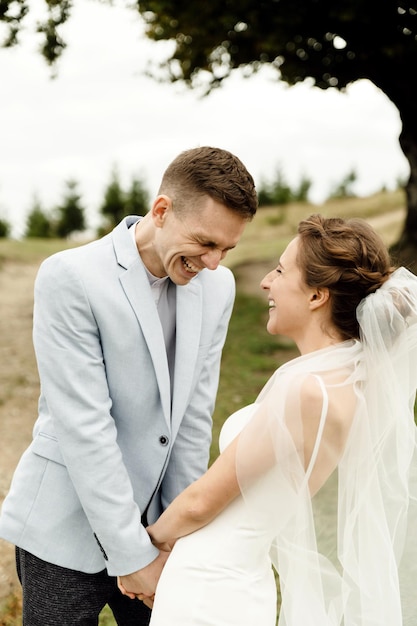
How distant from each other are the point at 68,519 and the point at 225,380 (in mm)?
6275

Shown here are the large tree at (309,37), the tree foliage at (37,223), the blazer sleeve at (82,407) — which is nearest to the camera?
the blazer sleeve at (82,407)

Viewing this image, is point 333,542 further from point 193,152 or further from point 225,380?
point 225,380

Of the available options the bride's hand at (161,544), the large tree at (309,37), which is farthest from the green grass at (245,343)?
the large tree at (309,37)

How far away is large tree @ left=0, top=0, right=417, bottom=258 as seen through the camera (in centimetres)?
944

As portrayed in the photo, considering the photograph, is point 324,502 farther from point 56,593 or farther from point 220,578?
point 56,593

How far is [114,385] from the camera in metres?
2.46

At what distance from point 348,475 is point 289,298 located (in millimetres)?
663

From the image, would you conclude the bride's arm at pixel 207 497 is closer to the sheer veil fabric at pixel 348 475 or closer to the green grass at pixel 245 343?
the sheer veil fabric at pixel 348 475

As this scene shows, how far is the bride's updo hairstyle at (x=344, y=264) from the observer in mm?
2391

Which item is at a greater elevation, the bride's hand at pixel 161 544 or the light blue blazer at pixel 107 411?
the light blue blazer at pixel 107 411

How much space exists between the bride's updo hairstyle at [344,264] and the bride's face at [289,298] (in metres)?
0.04

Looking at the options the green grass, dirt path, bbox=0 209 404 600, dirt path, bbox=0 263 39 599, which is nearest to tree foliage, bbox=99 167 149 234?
the green grass

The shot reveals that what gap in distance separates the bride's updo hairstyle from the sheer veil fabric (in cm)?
5

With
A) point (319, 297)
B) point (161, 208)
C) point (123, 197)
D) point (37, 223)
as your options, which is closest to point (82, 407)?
point (161, 208)
